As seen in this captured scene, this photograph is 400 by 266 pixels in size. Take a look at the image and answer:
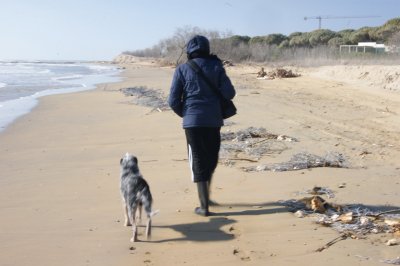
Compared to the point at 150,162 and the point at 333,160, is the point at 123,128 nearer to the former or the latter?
the point at 150,162

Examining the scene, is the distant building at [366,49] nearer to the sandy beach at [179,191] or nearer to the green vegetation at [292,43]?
the green vegetation at [292,43]

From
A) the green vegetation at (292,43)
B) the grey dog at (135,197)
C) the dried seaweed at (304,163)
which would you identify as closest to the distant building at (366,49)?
the green vegetation at (292,43)

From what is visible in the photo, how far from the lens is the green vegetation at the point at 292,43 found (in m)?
37.6

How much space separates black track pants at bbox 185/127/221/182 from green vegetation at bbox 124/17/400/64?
28.1 m

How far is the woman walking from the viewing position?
5387 millimetres

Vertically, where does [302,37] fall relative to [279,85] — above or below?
above

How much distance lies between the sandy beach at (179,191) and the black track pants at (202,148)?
51cm

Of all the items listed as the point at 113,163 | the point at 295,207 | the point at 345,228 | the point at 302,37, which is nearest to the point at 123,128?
the point at 113,163

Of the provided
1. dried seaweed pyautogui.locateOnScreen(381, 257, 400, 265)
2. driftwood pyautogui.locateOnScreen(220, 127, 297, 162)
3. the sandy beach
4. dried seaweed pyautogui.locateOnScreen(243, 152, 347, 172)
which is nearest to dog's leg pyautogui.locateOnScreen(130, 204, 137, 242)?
the sandy beach

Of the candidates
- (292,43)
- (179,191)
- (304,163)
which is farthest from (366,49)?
(179,191)

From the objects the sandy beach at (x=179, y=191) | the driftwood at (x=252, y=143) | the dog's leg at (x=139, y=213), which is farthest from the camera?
the driftwood at (x=252, y=143)

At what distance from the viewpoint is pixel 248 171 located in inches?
289

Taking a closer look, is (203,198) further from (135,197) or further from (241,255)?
(241,255)

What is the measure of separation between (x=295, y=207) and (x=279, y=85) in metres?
17.3
